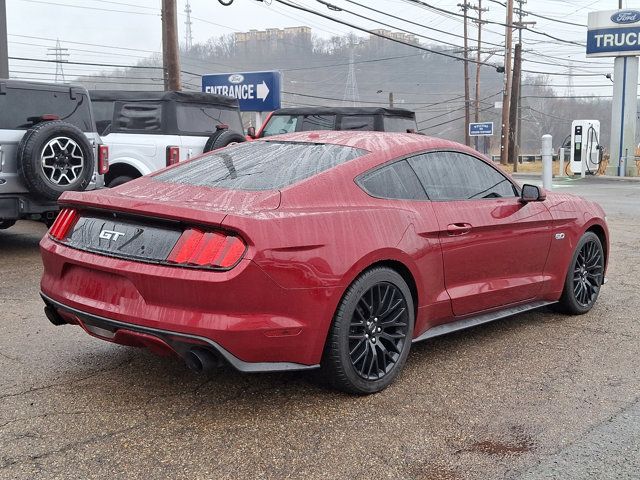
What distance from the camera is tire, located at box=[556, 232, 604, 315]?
18.6ft

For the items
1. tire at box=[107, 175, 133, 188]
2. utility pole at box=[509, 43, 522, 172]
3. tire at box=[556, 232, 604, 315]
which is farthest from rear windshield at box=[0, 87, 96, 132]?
utility pole at box=[509, 43, 522, 172]

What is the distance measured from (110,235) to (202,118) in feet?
25.4

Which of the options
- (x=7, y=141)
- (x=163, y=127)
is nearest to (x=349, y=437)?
(x=7, y=141)

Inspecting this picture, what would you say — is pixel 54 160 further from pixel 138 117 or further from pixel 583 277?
pixel 583 277

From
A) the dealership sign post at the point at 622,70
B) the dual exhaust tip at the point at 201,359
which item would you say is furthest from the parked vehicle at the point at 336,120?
the dealership sign post at the point at 622,70

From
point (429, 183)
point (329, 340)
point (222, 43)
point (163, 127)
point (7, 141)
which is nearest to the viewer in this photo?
point (329, 340)

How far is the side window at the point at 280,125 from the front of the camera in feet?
39.9

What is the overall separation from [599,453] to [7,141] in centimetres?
685

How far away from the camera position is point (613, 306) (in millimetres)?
6207

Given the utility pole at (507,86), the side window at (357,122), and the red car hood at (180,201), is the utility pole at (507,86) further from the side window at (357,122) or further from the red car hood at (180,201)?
the red car hood at (180,201)

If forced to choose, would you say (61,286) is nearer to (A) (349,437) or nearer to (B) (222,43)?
(A) (349,437)

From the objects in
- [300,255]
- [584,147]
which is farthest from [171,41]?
[584,147]

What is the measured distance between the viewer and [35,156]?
25.1 ft

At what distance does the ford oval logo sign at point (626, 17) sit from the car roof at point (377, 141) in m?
27.2
